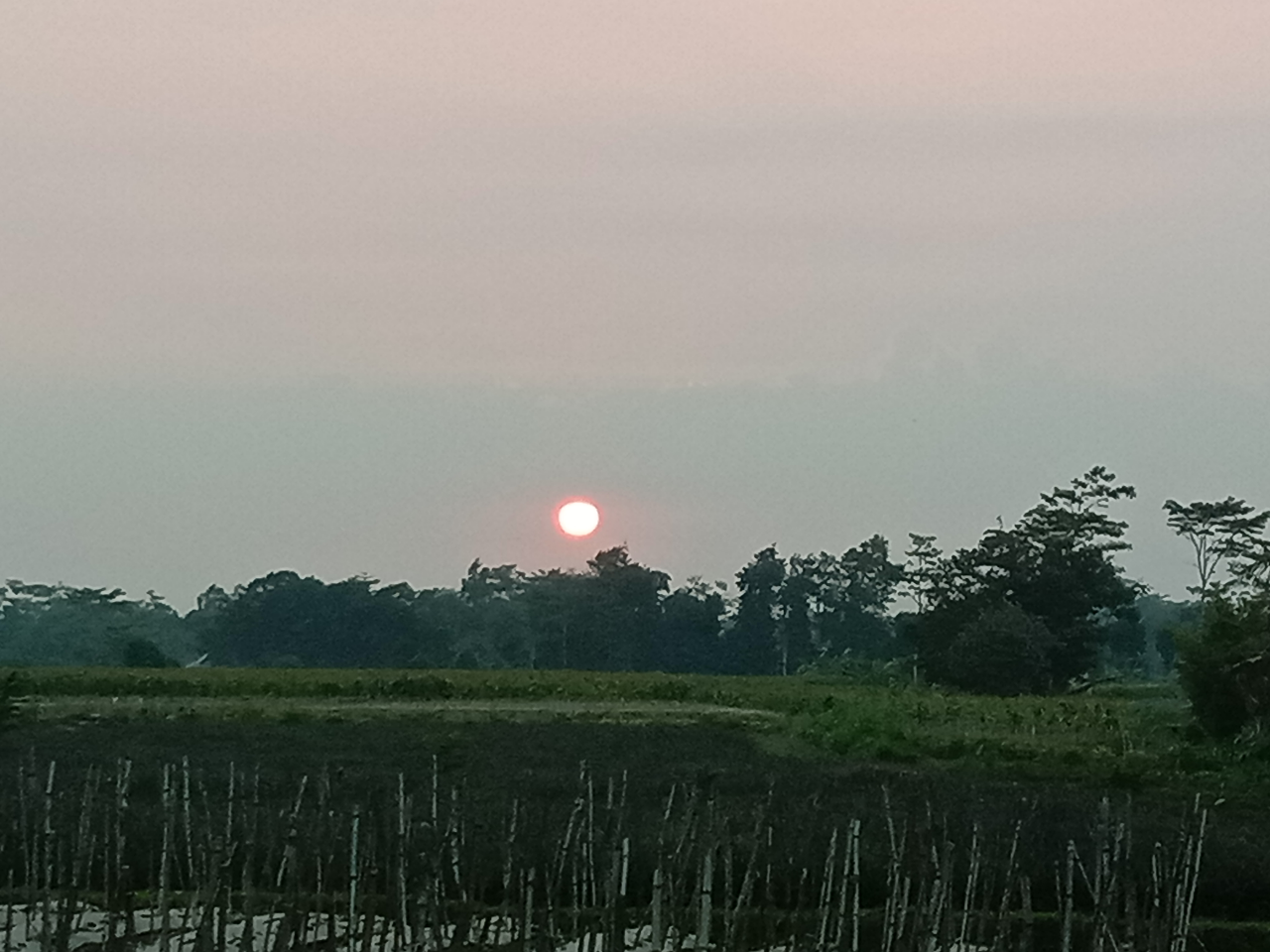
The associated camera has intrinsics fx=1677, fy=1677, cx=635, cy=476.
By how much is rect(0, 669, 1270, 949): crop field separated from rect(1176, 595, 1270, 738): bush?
590mm

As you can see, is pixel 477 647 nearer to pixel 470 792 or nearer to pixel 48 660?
pixel 48 660

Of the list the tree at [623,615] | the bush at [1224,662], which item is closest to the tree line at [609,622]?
the tree at [623,615]

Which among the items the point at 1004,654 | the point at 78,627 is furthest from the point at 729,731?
the point at 78,627

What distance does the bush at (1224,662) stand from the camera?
74.4 ft

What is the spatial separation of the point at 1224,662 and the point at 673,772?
10.1 meters

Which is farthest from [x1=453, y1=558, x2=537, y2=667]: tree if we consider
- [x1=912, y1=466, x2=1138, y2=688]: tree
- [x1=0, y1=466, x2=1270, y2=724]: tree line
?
[x1=912, y1=466, x2=1138, y2=688]: tree

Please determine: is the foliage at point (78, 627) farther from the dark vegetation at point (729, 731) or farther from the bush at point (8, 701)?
the bush at point (8, 701)

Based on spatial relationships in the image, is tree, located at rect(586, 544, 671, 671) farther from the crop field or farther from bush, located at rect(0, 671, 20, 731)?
bush, located at rect(0, 671, 20, 731)

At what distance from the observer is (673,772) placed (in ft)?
58.9

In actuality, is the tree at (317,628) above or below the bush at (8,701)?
above

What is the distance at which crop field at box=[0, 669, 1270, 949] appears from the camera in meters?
10.1

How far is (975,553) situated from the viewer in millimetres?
46000

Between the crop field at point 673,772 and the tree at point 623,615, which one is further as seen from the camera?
the tree at point 623,615

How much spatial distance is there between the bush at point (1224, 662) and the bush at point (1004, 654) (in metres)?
15.0
